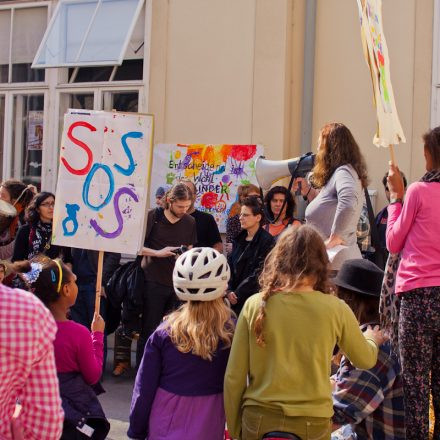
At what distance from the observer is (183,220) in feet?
24.7

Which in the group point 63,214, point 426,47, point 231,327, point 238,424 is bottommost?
point 238,424

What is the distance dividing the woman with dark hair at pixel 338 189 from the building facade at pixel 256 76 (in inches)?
142

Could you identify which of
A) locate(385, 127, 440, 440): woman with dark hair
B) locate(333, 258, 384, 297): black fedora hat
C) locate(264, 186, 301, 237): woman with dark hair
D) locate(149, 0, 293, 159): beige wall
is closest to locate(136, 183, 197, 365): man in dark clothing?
locate(264, 186, 301, 237): woman with dark hair

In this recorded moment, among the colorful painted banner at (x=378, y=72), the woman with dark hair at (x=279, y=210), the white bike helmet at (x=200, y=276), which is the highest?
the colorful painted banner at (x=378, y=72)

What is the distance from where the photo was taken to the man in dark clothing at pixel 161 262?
24.3 feet

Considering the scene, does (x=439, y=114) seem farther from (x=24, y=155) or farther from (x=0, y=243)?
(x=24, y=155)

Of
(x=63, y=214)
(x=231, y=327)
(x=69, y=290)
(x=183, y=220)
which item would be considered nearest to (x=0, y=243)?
(x=183, y=220)

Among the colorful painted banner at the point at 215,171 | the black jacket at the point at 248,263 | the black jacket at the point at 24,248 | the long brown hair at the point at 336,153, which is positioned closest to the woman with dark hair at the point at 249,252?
the black jacket at the point at 248,263

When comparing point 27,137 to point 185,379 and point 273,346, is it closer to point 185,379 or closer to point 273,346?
point 185,379

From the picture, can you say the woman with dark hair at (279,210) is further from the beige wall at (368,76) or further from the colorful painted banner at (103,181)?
the colorful painted banner at (103,181)

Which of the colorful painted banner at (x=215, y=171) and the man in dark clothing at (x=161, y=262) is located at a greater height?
the colorful painted banner at (x=215, y=171)

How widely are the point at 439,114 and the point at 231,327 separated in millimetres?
5851

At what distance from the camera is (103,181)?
5812 millimetres

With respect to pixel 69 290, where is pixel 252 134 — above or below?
above
